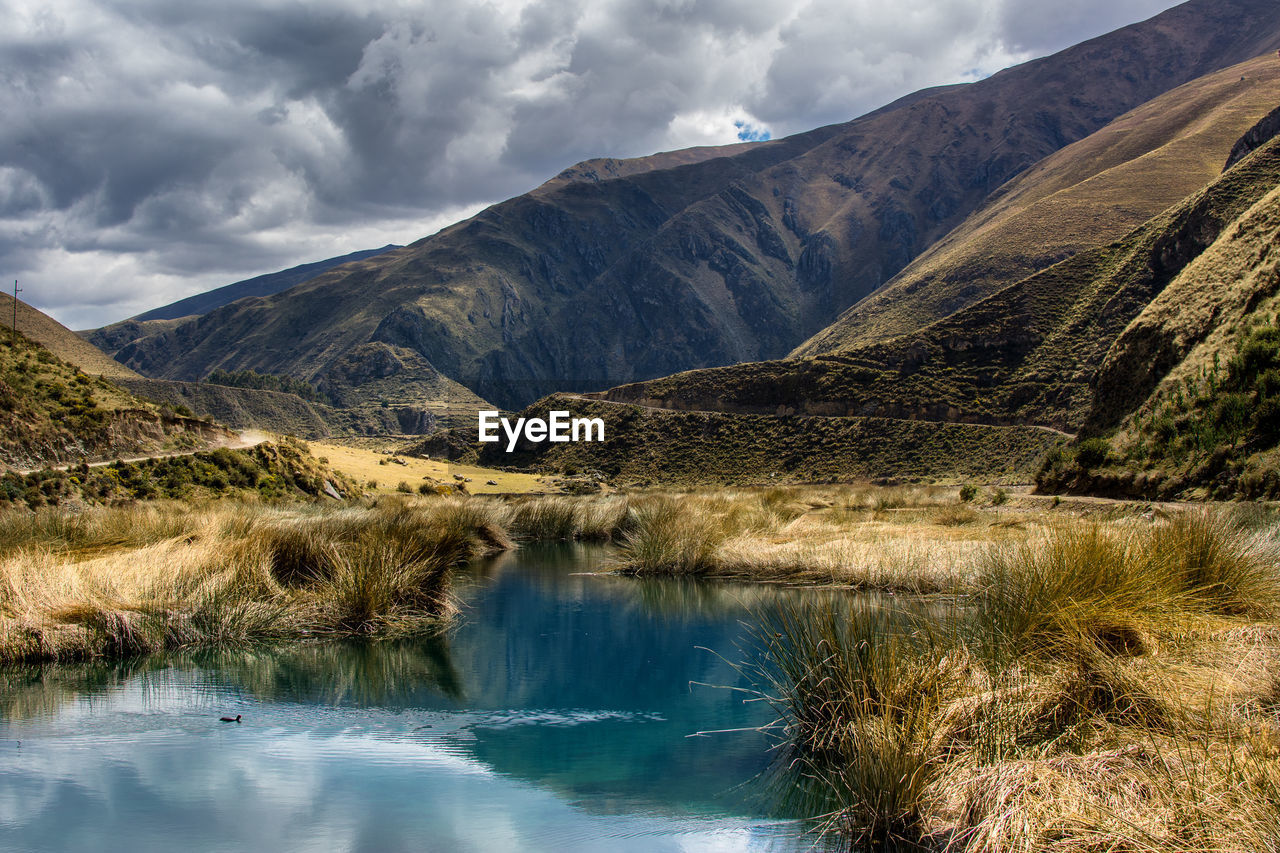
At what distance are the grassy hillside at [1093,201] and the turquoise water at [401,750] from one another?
239ft

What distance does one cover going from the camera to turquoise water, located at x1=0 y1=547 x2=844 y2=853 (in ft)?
18.3

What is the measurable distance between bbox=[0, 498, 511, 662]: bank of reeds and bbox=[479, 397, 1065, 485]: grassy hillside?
134ft

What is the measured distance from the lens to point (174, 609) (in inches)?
405

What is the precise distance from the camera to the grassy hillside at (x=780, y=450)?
5359cm

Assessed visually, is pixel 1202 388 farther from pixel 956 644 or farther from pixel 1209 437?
pixel 956 644

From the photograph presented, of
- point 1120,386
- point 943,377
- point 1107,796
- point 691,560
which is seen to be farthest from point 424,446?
point 1107,796

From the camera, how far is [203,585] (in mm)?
10742

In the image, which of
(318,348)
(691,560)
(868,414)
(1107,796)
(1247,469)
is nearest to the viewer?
(1107,796)

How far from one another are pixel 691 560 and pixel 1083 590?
1001 cm

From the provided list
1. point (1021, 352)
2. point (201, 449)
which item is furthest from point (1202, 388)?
point (1021, 352)

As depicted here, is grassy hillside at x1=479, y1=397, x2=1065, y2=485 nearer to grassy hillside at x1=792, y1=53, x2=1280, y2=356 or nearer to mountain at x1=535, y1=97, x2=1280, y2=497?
mountain at x1=535, y1=97, x2=1280, y2=497

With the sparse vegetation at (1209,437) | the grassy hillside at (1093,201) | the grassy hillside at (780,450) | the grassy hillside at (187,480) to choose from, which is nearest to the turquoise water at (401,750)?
the grassy hillside at (187,480)

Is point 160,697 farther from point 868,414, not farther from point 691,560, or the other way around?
point 868,414

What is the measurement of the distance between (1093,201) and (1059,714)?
115 metres
